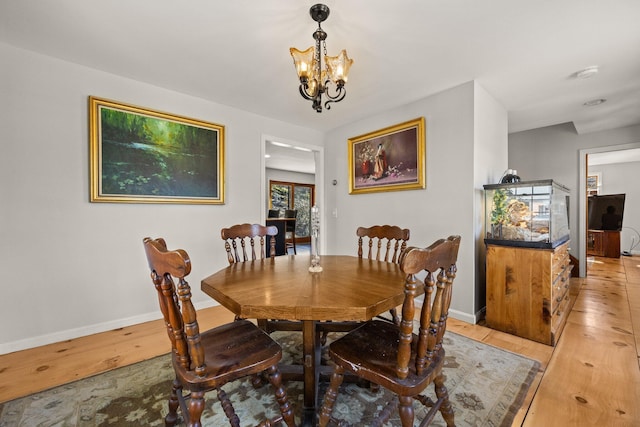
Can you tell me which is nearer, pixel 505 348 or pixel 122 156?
pixel 505 348

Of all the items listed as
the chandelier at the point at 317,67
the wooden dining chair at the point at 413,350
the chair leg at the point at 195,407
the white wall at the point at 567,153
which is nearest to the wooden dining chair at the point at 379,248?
the wooden dining chair at the point at 413,350

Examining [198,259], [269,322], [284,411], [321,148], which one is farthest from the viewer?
[321,148]

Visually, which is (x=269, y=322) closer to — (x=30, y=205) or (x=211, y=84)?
(x=30, y=205)

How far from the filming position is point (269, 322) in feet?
6.05

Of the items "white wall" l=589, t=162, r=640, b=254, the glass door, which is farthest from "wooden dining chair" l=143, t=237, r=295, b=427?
"white wall" l=589, t=162, r=640, b=254

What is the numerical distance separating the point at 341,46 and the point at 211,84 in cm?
142

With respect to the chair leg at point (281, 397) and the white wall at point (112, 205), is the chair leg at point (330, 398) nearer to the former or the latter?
the chair leg at point (281, 397)

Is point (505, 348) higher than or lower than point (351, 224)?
lower

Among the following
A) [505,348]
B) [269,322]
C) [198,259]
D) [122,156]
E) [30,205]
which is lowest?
[505,348]

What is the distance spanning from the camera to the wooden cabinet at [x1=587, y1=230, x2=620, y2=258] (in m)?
5.95

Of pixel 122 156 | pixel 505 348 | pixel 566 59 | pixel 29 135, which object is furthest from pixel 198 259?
pixel 566 59

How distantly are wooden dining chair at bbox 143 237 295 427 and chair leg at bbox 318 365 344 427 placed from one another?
0.48 ft

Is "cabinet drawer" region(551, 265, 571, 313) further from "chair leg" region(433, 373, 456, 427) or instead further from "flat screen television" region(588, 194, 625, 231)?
"flat screen television" region(588, 194, 625, 231)

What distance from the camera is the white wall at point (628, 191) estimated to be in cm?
643
